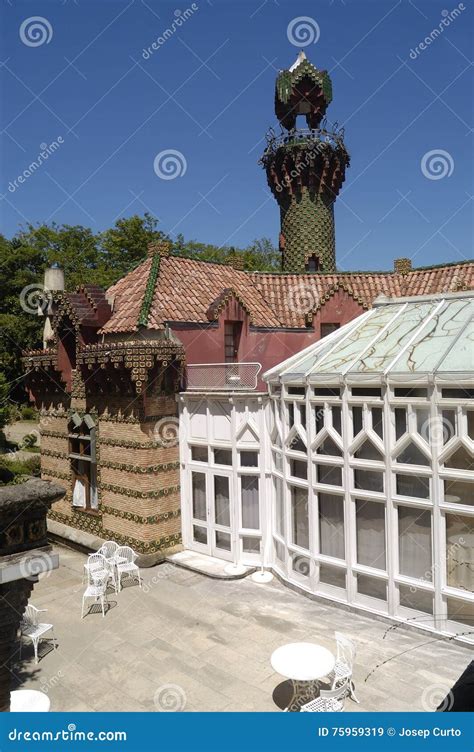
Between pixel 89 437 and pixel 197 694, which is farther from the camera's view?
pixel 89 437

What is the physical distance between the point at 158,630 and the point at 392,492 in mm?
5375

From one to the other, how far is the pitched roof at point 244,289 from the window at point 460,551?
347 inches

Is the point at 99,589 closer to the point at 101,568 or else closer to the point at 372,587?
the point at 101,568

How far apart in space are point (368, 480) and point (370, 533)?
1.07 meters

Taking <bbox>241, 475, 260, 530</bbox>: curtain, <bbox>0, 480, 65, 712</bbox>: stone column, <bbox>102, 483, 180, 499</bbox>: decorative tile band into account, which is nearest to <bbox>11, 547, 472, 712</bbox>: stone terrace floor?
<bbox>241, 475, 260, 530</bbox>: curtain

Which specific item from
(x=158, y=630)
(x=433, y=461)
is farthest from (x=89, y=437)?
(x=433, y=461)

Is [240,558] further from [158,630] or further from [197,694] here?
[197,694]

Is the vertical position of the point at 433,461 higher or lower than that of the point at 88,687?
higher

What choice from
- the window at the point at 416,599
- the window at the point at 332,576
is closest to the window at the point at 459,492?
the window at the point at 416,599

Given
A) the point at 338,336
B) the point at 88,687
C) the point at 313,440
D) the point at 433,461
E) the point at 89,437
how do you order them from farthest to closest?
the point at 89,437 < the point at 338,336 < the point at 313,440 < the point at 433,461 < the point at 88,687

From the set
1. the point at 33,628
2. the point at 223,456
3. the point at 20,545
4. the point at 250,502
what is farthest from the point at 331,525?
the point at 20,545

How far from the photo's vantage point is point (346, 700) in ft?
26.3

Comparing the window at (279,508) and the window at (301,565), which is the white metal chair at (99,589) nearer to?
the window at (279,508)

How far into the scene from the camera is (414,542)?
10094 millimetres
